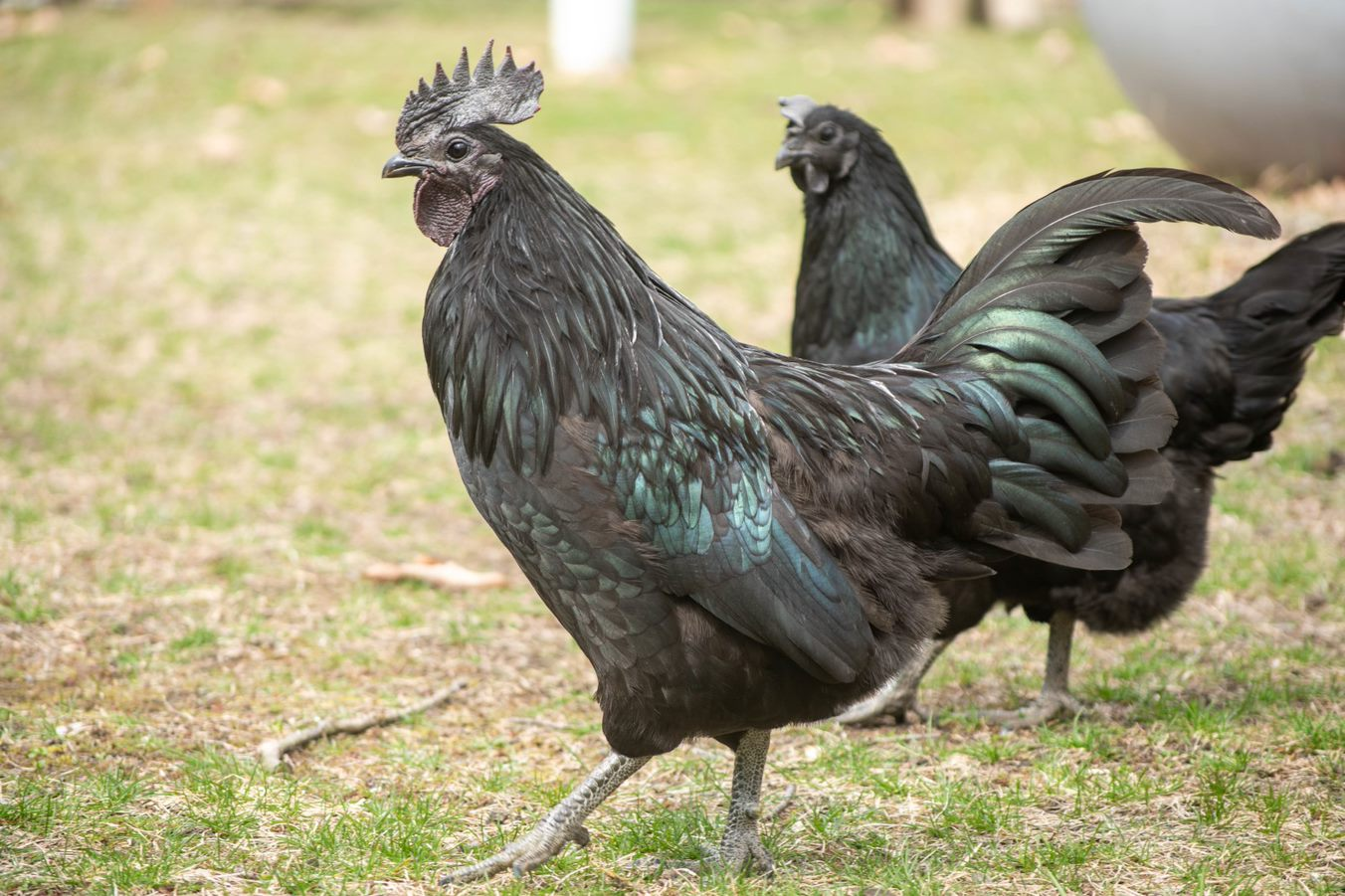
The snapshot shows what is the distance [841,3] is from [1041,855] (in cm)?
2117

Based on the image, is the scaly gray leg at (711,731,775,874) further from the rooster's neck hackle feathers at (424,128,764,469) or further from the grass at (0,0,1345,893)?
the rooster's neck hackle feathers at (424,128,764,469)

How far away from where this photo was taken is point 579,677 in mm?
5895

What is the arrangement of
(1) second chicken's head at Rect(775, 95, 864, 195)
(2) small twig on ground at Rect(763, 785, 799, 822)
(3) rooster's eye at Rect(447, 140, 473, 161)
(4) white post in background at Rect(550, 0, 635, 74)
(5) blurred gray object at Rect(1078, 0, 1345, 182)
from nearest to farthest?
1. (3) rooster's eye at Rect(447, 140, 473, 161)
2. (2) small twig on ground at Rect(763, 785, 799, 822)
3. (1) second chicken's head at Rect(775, 95, 864, 195)
4. (5) blurred gray object at Rect(1078, 0, 1345, 182)
5. (4) white post in background at Rect(550, 0, 635, 74)

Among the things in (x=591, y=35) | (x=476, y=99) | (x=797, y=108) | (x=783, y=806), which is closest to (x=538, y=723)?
(x=783, y=806)

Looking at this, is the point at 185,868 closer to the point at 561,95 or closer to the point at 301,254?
the point at 301,254

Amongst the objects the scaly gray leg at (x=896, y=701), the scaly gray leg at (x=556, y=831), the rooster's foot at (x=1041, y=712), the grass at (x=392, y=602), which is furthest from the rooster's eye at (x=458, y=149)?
the rooster's foot at (x=1041, y=712)

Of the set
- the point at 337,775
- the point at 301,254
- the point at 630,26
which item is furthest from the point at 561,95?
the point at 337,775

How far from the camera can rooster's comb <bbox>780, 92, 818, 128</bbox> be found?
19.1ft

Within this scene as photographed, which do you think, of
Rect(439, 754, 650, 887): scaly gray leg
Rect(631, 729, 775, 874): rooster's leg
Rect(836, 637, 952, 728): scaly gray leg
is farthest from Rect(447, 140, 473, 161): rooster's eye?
Rect(836, 637, 952, 728): scaly gray leg

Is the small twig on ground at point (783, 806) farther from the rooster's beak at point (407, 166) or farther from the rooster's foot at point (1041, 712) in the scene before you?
the rooster's beak at point (407, 166)

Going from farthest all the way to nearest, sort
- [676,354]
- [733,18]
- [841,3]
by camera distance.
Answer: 1. [841,3]
2. [733,18]
3. [676,354]

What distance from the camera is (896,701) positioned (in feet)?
17.8

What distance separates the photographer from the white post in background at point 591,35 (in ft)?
55.3

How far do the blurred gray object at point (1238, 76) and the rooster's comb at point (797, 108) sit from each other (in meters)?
6.18
